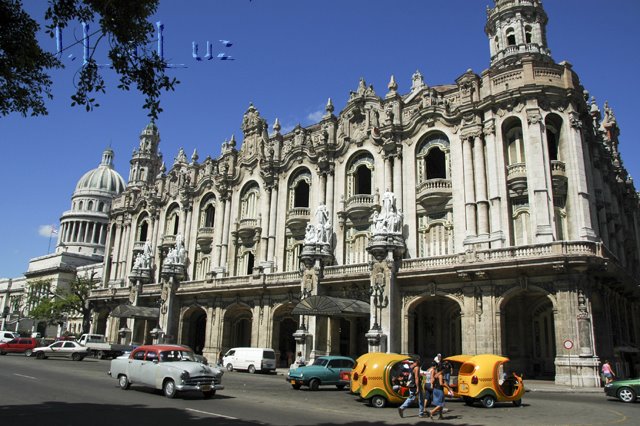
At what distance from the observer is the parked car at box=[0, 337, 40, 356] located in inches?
1580

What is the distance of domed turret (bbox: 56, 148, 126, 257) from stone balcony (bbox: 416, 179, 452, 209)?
236ft

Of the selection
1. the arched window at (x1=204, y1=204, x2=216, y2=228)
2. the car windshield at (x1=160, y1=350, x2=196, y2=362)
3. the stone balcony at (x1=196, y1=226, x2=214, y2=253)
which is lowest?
the car windshield at (x1=160, y1=350, x2=196, y2=362)

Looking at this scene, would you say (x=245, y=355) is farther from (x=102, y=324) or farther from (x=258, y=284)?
(x=102, y=324)

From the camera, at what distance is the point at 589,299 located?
25703mm

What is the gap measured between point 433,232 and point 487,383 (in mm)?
17390

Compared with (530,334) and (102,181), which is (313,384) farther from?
(102,181)

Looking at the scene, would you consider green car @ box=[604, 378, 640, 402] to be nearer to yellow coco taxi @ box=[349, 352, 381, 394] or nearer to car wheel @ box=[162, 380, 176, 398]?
yellow coco taxi @ box=[349, 352, 381, 394]

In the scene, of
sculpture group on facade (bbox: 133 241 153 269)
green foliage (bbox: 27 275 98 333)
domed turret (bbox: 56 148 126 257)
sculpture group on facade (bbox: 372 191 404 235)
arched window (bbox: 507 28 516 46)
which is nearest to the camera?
sculpture group on facade (bbox: 372 191 404 235)

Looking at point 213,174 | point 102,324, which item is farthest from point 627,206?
point 102,324

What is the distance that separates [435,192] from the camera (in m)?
32.9

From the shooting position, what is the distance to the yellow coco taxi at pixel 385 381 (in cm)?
1616

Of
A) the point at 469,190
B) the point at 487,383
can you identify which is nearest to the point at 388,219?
the point at 469,190

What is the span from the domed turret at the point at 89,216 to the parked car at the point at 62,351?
56393 mm

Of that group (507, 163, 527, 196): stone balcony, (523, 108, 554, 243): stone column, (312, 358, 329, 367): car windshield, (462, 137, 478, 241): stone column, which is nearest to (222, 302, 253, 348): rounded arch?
(312, 358, 329, 367): car windshield
